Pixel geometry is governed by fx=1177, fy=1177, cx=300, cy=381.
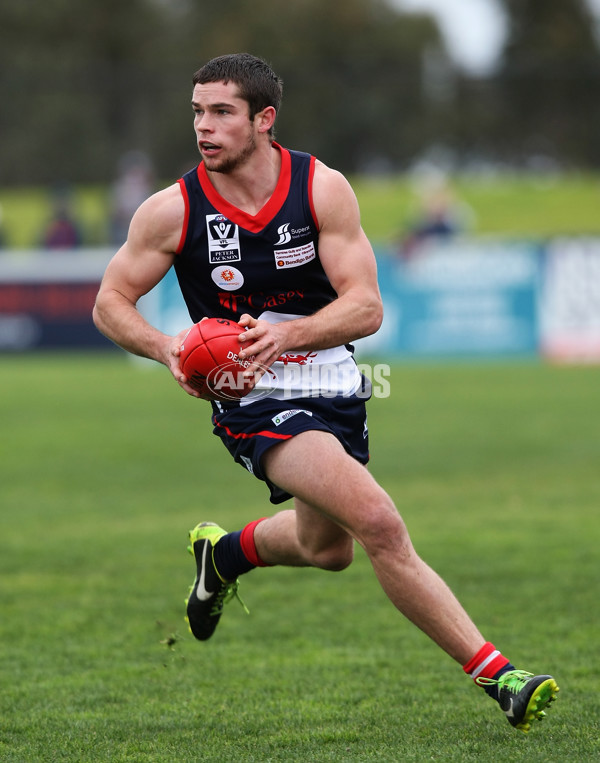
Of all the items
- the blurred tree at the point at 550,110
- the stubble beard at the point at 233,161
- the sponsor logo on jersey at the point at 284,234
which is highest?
the blurred tree at the point at 550,110

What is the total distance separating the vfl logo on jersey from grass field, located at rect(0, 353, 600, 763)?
1786mm

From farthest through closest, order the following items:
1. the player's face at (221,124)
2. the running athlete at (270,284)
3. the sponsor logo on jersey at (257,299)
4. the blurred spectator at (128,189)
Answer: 1. the blurred spectator at (128,189)
2. the sponsor logo on jersey at (257,299)
3. the player's face at (221,124)
4. the running athlete at (270,284)

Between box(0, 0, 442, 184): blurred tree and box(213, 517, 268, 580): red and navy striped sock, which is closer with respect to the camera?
box(213, 517, 268, 580): red and navy striped sock

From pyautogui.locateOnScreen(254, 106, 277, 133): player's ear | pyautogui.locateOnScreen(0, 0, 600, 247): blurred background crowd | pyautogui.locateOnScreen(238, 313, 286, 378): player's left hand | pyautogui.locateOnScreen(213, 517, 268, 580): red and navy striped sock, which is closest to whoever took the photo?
pyautogui.locateOnScreen(238, 313, 286, 378): player's left hand

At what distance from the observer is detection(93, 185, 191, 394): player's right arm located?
455 centimetres

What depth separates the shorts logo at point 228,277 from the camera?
4.62 m

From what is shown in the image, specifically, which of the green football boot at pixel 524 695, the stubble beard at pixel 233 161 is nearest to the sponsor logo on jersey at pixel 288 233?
the stubble beard at pixel 233 161

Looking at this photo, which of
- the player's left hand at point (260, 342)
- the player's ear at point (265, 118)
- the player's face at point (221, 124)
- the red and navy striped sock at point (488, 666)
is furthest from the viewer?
the player's ear at point (265, 118)

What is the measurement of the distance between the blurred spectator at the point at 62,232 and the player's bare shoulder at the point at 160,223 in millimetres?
19058

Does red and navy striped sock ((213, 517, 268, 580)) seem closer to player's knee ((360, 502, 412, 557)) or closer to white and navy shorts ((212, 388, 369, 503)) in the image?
white and navy shorts ((212, 388, 369, 503))

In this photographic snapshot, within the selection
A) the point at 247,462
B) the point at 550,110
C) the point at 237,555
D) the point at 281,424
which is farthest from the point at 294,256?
the point at 550,110

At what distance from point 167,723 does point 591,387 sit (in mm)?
12634

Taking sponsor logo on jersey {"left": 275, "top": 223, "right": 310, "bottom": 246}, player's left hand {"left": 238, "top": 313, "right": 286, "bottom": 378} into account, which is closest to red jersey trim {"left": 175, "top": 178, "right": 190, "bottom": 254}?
sponsor logo on jersey {"left": 275, "top": 223, "right": 310, "bottom": 246}

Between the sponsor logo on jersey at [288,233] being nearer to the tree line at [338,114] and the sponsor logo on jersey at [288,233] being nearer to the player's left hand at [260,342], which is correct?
the player's left hand at [260,342]
